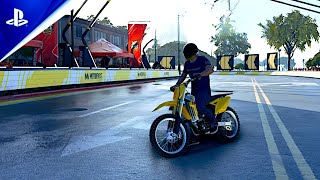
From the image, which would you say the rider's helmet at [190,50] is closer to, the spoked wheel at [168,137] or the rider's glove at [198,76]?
the rider's glove at [198,76]

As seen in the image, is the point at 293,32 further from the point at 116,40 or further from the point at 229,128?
the point at 229,128

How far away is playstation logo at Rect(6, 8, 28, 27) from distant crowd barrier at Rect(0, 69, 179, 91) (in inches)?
114

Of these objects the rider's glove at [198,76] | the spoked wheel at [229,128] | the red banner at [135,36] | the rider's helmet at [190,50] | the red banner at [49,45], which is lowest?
the spoked wheel at [229,128]

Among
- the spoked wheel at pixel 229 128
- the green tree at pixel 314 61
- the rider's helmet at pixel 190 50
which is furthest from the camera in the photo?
the green tree at pixel 314 61

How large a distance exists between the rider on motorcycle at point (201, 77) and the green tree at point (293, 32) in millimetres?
80073

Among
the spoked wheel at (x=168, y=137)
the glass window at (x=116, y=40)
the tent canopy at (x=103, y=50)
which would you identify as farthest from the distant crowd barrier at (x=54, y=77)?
the glass window at (x=116, y=40)

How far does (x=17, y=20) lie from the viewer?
60.4 ft

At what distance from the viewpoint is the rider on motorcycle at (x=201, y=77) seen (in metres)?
5.68

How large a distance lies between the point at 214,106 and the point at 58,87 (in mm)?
15391

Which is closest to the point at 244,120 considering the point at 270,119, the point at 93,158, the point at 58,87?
the point at 270,119

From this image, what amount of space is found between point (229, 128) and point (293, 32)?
80828 mm

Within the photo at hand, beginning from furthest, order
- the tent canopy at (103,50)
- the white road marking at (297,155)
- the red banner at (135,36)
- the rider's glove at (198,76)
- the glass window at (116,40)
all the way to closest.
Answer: the glass window at (116,40) → the red banner at (135,36) → the tent canopy at (103,50) → the rider's glove at (198,76) → the white road marking at (297,155)

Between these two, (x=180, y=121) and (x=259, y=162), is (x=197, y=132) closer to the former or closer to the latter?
(x=180, y=121)

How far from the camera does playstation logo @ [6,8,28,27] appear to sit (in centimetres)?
1820
